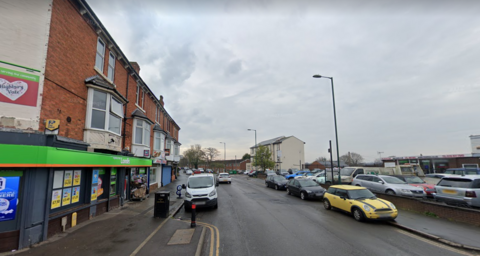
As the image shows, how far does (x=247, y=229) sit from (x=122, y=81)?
453 inches

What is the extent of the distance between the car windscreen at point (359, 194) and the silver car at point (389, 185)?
4.53m

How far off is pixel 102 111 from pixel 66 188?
12.2 ft

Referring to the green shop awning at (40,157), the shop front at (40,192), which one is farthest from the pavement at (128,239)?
the green shop awning at (40,157)

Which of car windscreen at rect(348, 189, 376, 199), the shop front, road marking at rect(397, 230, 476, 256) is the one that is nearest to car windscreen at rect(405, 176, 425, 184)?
car windscreen at rect(348, 189, 376, 199)

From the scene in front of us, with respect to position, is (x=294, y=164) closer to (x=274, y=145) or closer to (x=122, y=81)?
(x=274, y=145)

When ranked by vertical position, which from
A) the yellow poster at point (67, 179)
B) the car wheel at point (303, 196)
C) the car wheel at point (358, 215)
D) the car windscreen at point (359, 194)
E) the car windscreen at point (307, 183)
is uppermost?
the yellow poster at point (67, 179)

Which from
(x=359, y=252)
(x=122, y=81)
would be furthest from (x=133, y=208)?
(x=359, y=252)

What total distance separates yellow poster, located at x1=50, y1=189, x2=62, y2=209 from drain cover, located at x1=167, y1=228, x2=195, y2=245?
3.94m

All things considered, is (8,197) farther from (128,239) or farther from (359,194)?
(359,194)

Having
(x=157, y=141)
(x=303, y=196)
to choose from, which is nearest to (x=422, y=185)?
(x=303, y=196)

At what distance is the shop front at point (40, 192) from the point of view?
18.8ft

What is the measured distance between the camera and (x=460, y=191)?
975 centimetres

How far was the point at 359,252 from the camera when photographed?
18.7ft

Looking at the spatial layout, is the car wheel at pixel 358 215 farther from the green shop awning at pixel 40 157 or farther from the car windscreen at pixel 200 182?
the green shop awning at pixel 40 157
